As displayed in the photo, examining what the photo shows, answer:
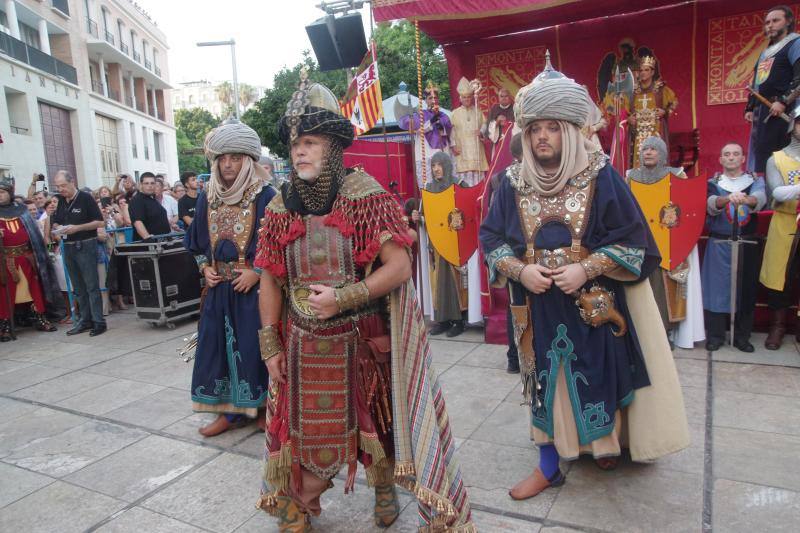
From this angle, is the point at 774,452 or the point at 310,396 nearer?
the point at 310,396

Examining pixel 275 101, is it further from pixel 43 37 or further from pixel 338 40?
pixel 338 40

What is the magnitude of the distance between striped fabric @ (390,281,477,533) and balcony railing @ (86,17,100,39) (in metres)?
32.6

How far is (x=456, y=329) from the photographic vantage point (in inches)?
240

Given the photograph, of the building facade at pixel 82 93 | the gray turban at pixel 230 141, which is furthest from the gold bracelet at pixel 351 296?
the building facade at pixel 82 93

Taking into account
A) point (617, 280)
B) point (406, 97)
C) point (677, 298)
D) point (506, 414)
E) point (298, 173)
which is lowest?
point (506, 414)

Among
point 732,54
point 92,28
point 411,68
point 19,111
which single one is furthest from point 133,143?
point 732,54

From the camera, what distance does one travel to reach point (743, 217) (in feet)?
16.1

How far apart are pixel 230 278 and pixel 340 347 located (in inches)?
67.4

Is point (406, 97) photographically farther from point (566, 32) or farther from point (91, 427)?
point (91, 427)

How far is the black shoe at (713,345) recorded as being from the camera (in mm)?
4965

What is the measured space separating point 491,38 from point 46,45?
70.7 ft

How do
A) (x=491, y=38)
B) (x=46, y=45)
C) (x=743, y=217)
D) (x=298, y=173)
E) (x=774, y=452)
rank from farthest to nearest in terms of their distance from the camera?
(x=46, y=45)
(x=491, y=38)
(x=743, y=217)
(x=774, y=452)
(x=298, y=173)

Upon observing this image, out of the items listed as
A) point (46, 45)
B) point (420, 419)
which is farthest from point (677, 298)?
point (46, 45)

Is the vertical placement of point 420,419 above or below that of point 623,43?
below
